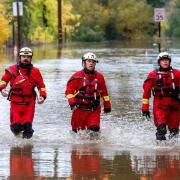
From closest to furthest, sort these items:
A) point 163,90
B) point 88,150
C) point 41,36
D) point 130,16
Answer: point 88,150
point 163,90
point 41,36
point 130,16

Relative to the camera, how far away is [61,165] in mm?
9672

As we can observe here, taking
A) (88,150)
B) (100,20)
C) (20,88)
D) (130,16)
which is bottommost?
(88,150)

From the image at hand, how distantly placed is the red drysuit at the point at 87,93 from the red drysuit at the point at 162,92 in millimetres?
915

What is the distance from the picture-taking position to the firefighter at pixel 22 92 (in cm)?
1208

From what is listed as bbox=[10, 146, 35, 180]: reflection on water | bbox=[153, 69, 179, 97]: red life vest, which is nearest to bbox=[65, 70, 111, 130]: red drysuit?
bbox=[153, 69, 179, 97]: red life vest

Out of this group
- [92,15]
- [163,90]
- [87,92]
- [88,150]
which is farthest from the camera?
[92,15]

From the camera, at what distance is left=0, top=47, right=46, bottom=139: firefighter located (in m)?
12.1

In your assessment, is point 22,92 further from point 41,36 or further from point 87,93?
point 41,36

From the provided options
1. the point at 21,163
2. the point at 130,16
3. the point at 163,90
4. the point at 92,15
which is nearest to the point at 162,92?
the point at 163,90

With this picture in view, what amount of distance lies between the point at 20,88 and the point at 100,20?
7168 cm

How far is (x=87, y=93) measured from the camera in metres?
12.1

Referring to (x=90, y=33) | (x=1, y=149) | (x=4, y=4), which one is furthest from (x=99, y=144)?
(x=90, y=33)

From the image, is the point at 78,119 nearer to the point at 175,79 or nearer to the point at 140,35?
the point at 175,79

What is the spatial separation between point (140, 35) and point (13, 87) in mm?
74301
